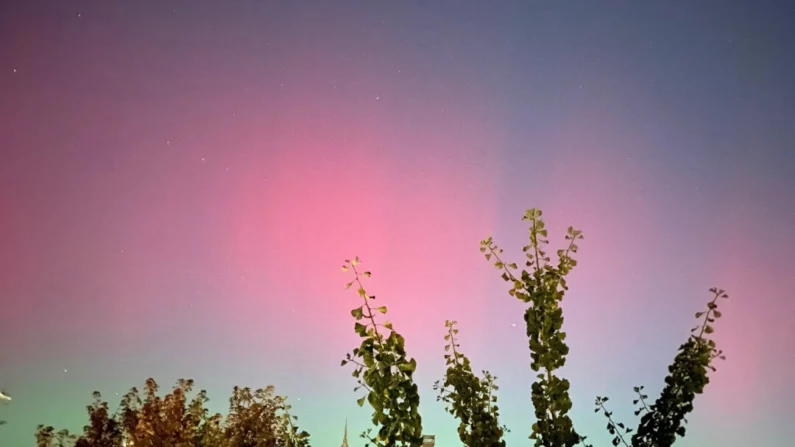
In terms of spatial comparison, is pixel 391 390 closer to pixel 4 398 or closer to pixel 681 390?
pixel 681 390

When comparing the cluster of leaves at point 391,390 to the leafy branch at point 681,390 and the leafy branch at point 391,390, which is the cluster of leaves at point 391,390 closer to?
the leafy branch at point 391,390

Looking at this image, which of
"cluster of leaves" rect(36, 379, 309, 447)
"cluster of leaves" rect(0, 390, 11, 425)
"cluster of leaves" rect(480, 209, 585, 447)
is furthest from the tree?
"cluster of leaves" rect(0, 390, 11, 425)

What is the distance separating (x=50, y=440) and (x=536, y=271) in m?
2.19

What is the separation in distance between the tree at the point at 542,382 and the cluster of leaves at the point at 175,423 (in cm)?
123

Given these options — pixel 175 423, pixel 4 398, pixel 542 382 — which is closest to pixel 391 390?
pixel 542 382

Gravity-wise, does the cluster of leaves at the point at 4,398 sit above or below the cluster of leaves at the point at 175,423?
above

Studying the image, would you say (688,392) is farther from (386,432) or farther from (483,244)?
(386,432)

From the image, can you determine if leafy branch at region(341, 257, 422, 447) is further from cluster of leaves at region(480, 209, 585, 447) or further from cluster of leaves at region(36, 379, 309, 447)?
cluster of leaves at region(36, 379, 309, 447)

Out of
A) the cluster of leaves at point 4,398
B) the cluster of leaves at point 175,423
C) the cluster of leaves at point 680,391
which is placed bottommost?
the cluster of leaves at point 680,391

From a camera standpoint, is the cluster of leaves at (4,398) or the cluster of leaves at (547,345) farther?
the cluster of leaves at (4,398)

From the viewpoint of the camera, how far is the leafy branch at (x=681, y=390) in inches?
46.1

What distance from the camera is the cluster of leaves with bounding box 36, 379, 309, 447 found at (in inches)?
90.9

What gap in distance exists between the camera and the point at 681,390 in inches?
46.7

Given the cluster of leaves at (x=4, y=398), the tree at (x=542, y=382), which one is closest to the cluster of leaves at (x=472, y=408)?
the tree at (x=542, y=382)
